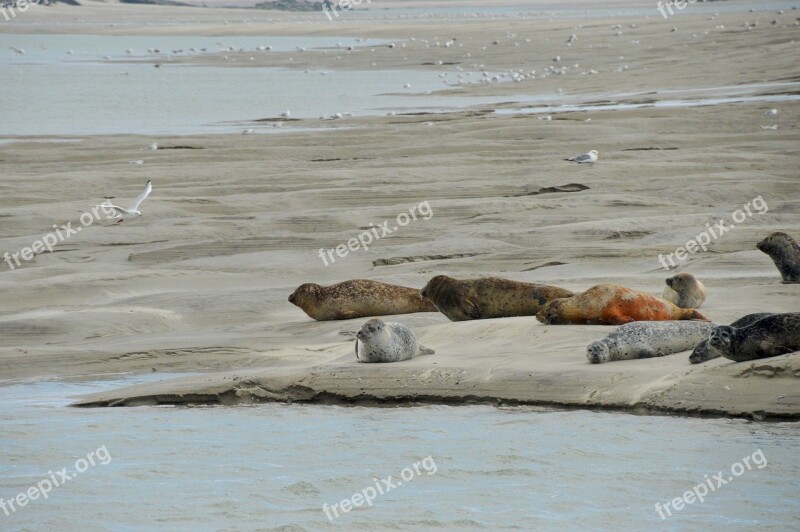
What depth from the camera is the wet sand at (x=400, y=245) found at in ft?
22.4

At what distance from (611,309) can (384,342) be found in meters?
1.34

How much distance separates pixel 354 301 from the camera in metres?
8.70

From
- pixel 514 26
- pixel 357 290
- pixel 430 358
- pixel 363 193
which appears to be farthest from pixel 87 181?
pixel 514 26

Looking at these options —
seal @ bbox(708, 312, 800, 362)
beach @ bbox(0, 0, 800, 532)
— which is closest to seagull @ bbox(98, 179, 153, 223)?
beach @ bbox(0, 0, 800, 532)

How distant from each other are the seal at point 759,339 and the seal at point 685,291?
1358mm

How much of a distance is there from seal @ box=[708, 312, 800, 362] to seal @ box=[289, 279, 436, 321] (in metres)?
2.83

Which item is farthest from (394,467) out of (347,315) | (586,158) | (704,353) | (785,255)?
(586,158)

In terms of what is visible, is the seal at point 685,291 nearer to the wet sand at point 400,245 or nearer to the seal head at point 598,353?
the wet sand at point 400,245

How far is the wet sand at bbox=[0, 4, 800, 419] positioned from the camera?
6.82 m

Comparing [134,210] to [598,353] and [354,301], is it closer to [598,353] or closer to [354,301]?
[354,301]

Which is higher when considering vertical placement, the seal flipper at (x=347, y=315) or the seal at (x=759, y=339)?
the seal flipper at (x=347, y=315)

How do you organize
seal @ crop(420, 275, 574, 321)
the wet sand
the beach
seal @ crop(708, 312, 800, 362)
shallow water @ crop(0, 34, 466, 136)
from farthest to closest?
shallow water @ crop(0, 34, 466, 136)
seal @ crop(420, 275, 574, 321)
the wet sand
seal @ crop(708, 312, 800, 362)
the beach


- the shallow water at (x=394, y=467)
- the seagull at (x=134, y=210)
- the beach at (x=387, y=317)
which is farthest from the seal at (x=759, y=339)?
the seagull at (x=134, y=210)

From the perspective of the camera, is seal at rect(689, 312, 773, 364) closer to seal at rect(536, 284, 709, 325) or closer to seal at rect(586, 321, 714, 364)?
seal at rect(586, 321, 714, 364)
